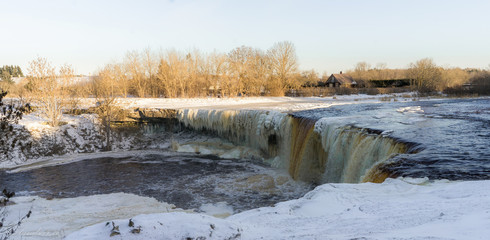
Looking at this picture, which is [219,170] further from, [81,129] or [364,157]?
[81,129]

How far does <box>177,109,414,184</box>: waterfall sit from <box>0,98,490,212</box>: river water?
47 cm

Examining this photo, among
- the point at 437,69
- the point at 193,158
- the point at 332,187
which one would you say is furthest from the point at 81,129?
the point at 437,69

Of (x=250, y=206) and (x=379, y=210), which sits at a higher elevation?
(x=379, y=210)

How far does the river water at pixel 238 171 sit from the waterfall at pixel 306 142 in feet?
1.54

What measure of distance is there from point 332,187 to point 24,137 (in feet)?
61.9

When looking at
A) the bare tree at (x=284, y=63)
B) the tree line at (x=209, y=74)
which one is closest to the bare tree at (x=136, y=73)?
the tree line at (x=209, y=74)

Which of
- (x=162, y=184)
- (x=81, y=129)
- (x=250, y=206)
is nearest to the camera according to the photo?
(x=250, y=206)

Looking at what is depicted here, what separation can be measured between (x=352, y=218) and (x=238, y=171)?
429 inches

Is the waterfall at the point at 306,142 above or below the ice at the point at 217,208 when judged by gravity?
above

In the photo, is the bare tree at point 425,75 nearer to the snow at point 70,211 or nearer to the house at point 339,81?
the house at point 339,81

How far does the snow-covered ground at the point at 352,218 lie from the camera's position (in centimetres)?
337

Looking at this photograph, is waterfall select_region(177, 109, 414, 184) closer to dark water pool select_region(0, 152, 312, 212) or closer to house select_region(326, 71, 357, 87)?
dark water pool select_region(0, 152, 312, 212)

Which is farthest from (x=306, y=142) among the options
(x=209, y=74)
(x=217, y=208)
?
(x=209, y=74)

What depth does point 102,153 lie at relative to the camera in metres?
19.4
